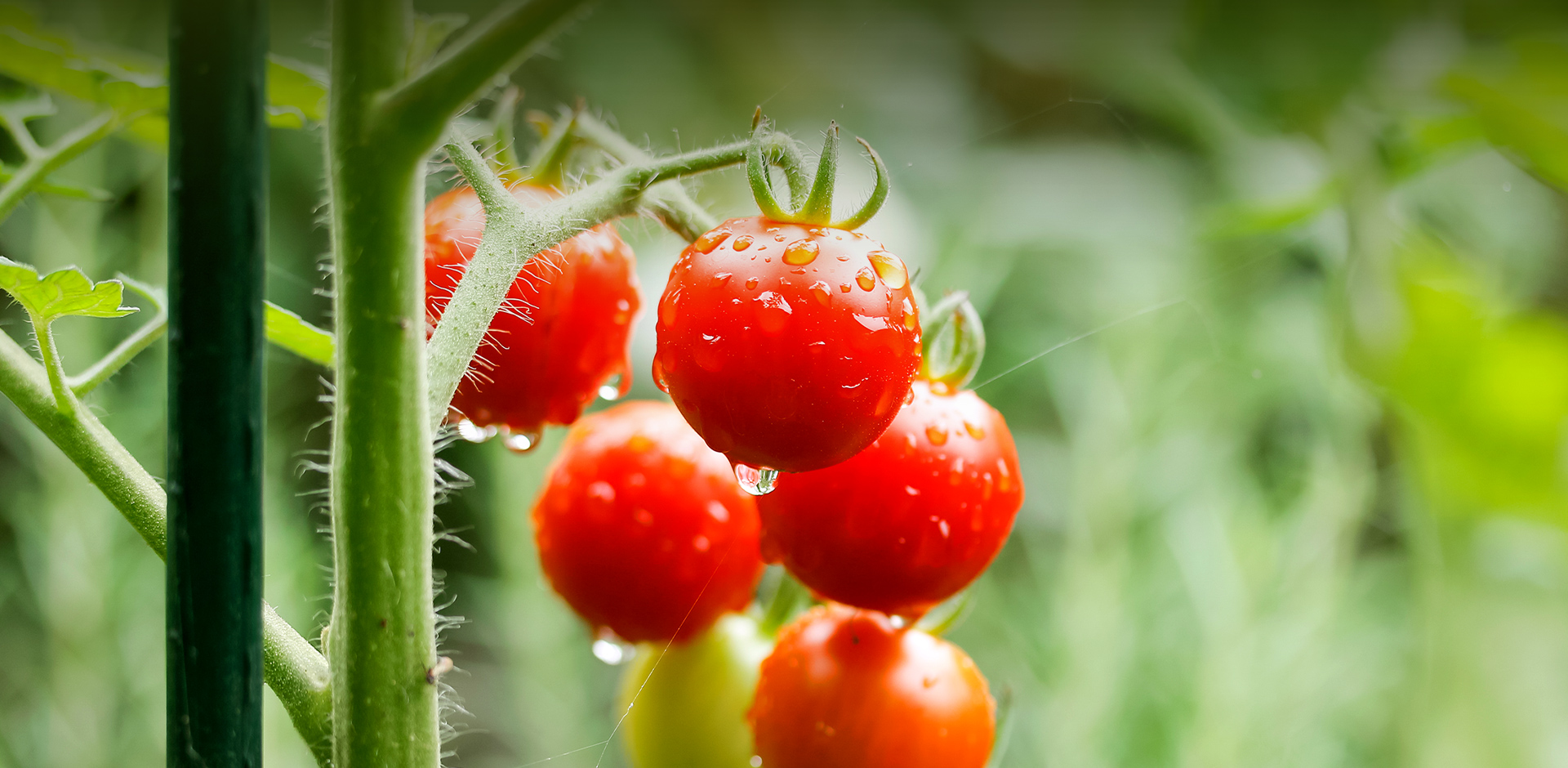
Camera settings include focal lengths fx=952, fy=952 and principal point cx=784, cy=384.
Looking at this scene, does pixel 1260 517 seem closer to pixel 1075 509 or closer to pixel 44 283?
pixel 1075 509

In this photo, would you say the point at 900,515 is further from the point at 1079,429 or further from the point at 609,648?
the point at 1079,429

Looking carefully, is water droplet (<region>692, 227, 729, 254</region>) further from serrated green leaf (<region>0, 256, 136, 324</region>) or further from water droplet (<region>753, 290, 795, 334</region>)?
serrated green leaf (<region>0, 256, 136, 324</region>)

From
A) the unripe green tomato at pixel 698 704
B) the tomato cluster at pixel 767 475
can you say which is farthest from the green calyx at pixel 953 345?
the unripe green tomato at pixel 698 704

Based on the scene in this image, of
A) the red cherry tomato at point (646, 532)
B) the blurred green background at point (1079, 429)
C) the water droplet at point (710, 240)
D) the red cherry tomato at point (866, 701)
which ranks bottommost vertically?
the blurred green background at point (1079, 429)

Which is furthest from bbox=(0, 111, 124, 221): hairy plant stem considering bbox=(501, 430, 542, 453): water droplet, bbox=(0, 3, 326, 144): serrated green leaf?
bbox=(501, 430, 542, 453): water droplet

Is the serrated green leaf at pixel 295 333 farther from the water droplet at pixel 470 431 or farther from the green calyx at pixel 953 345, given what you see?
the green calyx at pixel 953 345
